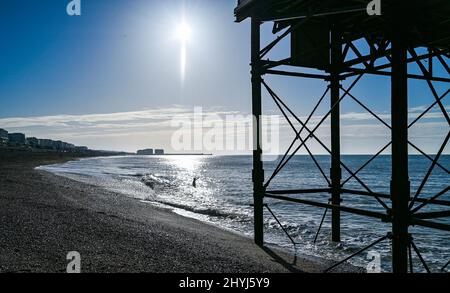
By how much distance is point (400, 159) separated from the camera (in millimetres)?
4957

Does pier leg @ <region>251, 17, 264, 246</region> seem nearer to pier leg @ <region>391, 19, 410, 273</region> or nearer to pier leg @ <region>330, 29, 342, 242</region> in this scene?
pier leg @ <region>330, 29, 342, 242</region>

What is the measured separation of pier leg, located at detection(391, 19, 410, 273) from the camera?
16.3 ft

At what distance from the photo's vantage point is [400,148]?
196 inches

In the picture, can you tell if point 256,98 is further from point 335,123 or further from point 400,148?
point 400,148

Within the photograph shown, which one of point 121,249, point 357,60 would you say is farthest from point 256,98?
point 121,249

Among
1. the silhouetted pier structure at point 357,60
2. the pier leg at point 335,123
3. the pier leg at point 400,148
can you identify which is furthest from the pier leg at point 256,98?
the pier leg at point 400,148

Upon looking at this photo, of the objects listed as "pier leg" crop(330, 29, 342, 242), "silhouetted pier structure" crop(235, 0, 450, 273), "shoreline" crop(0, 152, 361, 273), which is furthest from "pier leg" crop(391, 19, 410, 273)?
"pier leg" crop(330, 29, 342, 242)

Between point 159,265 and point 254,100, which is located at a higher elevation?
point 254,100
